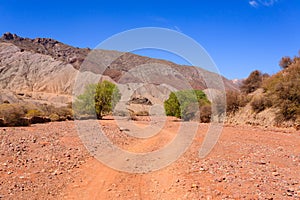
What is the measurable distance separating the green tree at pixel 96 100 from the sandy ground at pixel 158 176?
56.6 ft

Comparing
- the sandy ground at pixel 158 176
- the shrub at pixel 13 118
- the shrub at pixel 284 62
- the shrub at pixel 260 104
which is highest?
the shrub at pixel 284 62

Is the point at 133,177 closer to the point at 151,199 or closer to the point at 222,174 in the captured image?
the point at 151,199

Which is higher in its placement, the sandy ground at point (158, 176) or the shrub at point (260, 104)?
the shrub at point (260, 104)

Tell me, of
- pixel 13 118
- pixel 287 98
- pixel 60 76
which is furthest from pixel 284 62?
pixel 60 76

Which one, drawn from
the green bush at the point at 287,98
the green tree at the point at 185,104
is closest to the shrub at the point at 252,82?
the green tree at the point at 185,104

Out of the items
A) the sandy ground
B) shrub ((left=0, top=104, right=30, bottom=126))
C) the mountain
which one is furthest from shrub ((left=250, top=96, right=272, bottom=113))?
the mountain

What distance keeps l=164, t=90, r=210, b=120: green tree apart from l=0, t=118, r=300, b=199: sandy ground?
17836mm

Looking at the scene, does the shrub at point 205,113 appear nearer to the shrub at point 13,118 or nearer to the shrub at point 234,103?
the shrub at point 234,103

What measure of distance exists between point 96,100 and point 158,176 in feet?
69.2

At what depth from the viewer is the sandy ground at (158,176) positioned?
514cm

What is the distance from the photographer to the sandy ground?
514 centimetres

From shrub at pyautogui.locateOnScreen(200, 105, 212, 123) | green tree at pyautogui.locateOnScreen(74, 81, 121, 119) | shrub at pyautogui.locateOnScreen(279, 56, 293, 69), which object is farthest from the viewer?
shrub at pyautogui.locateOnScreen(279, 56, 293, 69)

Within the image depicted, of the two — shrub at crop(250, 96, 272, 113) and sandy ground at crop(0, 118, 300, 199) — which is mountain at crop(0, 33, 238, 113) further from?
sandy ground at crop(0, 118, 300, 199)

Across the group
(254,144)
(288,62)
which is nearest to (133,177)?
(254,144)
